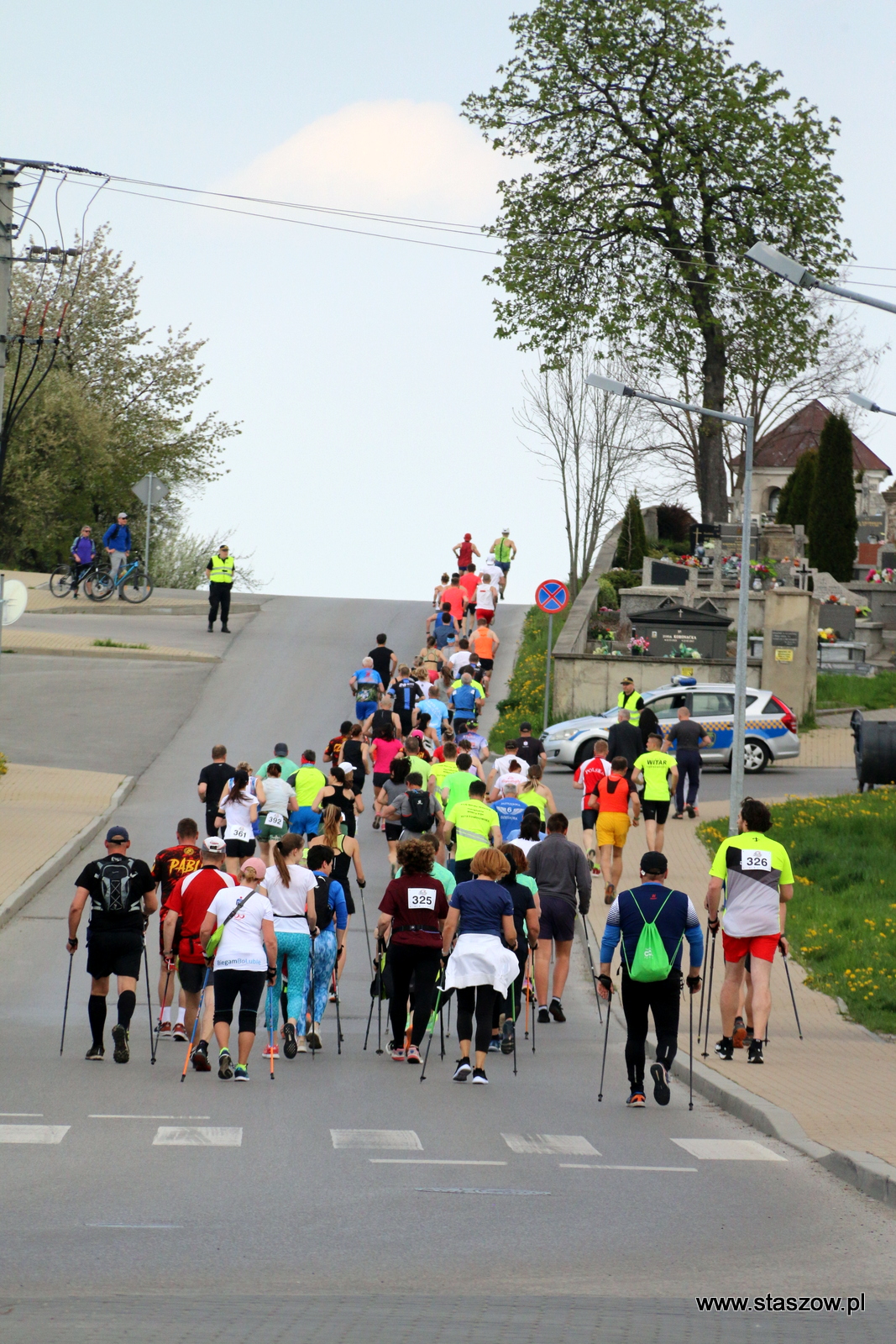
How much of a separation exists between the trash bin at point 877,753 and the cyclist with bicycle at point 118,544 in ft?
65.5

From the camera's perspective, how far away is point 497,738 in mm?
32312

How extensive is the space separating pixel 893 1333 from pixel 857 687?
115 ft

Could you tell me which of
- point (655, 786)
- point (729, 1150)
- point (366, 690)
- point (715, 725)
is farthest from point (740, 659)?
point (729, 1150)

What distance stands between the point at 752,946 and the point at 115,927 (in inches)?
175

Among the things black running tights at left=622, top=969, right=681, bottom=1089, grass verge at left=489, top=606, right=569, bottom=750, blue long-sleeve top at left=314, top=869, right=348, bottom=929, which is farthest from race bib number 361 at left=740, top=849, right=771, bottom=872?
grass verge at left=489, top=606, right=569, bottom=750

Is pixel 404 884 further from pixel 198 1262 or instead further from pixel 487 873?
pixel 198 1262

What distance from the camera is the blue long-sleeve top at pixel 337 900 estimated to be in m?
12.9

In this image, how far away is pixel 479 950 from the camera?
1184 cm

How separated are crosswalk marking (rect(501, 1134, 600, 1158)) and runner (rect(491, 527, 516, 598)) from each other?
1272 inches

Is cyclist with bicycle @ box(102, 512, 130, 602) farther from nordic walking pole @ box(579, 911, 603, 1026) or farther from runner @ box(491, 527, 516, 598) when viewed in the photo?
nordic walking pole @ box(579, 911, 603, 1026)

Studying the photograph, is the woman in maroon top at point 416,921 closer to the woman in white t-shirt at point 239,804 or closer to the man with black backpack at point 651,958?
the man with black backpack at point 651,958

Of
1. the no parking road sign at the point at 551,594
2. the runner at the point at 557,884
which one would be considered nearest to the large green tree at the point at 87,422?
the no parking road sign at the point at 551,594

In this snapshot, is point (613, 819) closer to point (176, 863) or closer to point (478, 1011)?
point (176, 863)

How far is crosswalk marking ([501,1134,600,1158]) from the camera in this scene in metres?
9.53
